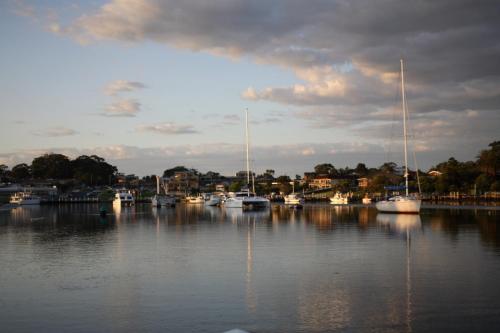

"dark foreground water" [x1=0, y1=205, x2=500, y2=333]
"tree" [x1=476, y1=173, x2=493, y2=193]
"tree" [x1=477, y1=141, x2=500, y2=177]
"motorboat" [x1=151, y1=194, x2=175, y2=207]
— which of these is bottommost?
"dark foreground water" [x1=0, y1=205, x2=500, y2=333]

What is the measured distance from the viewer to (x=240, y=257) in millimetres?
30094

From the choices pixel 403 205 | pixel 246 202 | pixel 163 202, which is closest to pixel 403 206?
pixel 403 205

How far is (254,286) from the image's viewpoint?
21.6 m

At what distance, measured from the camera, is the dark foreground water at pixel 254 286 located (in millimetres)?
16156

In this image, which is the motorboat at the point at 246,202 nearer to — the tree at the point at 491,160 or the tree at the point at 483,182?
the tree at the point at 483,182

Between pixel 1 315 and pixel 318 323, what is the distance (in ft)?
34.3

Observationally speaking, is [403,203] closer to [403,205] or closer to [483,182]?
[403,205]

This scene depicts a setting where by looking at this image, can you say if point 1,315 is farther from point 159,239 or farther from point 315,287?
point 159,239

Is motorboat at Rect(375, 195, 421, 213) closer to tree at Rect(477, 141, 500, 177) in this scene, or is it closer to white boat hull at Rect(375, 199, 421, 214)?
white boat hull at Rect(375, 199, 421, 214)

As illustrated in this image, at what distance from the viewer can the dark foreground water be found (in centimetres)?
1616

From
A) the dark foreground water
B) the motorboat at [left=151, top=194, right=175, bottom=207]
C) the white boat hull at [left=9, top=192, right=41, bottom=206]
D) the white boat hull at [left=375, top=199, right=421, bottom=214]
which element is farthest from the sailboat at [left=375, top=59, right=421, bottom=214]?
the white boat hull at [left=9, top=192, right=41, bottom=206]

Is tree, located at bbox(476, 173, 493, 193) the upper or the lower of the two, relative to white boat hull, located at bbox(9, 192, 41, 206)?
upper

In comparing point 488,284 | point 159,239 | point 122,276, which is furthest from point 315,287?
point 159,239

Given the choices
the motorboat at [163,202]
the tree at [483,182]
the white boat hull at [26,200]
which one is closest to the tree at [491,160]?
the tree at [483,182]
